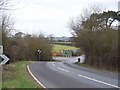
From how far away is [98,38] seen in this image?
41.3 m

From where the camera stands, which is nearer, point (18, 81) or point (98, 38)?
point (18, 81)

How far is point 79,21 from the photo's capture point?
48344 millimetres

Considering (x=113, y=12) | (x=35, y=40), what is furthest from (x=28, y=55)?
(x=113, y=12)

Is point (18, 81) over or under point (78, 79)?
over

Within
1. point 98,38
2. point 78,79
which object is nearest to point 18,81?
point 78,79

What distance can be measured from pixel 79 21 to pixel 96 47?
7995 mm

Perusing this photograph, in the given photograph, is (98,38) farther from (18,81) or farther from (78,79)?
(18,81)

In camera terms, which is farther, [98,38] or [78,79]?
[98,38]

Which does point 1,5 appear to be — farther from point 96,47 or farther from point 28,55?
point 28,55

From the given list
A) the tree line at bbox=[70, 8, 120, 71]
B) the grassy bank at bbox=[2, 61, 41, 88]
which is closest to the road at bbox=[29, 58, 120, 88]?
the grassy bank at bbox=[2, 61, 41, 88]

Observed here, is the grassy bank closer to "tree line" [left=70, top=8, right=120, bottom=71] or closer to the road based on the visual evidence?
the road

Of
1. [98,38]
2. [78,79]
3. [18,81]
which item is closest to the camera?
[18,81]

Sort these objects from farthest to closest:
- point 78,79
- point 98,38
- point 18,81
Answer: point 98,38, point 78,79, point 18,81

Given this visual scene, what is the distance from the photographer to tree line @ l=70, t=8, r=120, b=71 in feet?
115
